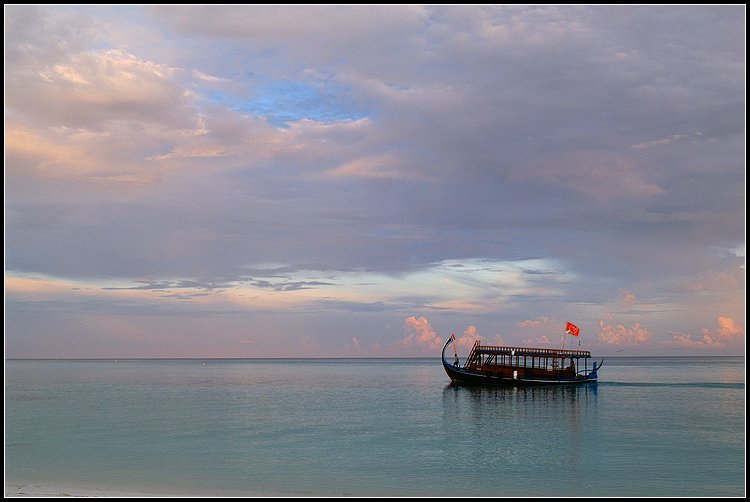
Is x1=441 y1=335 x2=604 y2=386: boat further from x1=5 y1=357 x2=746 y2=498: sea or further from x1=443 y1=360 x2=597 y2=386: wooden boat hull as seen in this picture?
x1=5 y1=357 x2=746 y2=498: sea

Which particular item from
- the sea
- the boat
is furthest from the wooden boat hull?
the sea

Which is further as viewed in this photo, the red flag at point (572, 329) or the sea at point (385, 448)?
the red flag at point (572, 329)

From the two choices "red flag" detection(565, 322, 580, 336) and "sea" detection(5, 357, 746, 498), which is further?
"red flag" detection(565, 322, 580, 336)

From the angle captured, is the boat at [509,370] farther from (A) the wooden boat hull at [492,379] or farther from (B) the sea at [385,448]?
(B) the sea at [385,448]

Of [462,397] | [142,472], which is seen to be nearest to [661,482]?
[142,472]

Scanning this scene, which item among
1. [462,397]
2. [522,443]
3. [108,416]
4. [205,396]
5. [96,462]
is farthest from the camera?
[205,396]

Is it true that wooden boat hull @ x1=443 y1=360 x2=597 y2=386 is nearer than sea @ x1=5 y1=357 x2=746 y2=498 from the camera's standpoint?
No

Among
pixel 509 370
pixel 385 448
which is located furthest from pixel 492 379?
pixel 385 448

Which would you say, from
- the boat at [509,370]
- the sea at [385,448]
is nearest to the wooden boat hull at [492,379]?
the boat at [509,370]

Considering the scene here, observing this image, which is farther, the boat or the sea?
the boat

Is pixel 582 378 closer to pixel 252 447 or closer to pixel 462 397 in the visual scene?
pixel 462 397

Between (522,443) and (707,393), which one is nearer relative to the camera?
(522,443)

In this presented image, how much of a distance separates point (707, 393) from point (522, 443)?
48300 millimetres

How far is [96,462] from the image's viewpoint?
Answer: 29.0 meters
